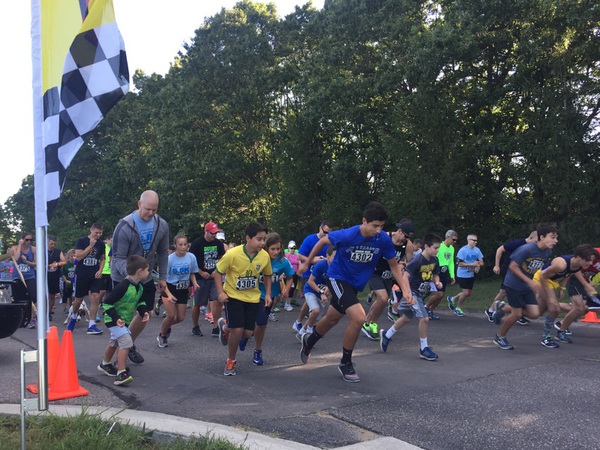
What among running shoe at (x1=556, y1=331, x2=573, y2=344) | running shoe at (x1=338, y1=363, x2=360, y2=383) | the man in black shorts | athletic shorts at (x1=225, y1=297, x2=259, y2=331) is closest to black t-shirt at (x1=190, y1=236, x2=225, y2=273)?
the man in black shorts

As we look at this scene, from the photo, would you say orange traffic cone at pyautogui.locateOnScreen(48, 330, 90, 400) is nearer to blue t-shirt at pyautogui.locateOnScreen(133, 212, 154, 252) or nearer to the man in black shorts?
blue t-shirt at pyautogui.locateOnScreen(133, 212, 154, 252)

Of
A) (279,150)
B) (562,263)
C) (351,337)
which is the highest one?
(279,150)

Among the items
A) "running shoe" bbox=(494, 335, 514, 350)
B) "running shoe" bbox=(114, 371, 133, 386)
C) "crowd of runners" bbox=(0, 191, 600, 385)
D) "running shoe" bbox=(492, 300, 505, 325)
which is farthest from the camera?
"running shoe" bbox=(492, 300, 505, 325)

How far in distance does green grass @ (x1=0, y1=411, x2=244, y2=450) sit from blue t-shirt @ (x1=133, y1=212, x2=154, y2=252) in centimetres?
308

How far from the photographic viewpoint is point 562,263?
8523 mm

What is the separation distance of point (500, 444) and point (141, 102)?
40.3m

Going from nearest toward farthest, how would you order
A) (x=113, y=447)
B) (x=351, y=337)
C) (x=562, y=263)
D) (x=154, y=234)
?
(x=113, y=447) → (x=351, y=337) → (x=154, y=234) → (x=562, y=263)

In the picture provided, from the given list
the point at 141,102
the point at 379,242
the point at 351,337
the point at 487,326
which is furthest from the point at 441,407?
the point at 141,102

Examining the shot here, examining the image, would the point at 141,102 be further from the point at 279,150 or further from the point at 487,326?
the point at 487,326

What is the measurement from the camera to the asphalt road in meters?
4.86

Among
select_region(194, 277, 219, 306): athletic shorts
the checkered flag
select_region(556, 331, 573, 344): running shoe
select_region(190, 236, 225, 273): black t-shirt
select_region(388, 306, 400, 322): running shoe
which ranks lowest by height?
select_region(388, 306, 400, 322): running shoe

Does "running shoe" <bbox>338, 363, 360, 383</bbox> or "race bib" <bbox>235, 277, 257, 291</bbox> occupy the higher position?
"race bib" <bbox>235, 277, 257, 291</bbox>

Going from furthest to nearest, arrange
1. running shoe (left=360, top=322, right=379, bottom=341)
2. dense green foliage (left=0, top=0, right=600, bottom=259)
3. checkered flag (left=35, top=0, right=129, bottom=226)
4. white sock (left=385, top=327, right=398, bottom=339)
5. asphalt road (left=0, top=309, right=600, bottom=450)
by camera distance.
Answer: dense green foliage (left=0, top=0, right=600, bottom=259), running shoe (left=360, top=322, right=379, bottom=341), white sock (left=385, top=327, right=398, bottom=339), asphalt road (left=0, top=309, right=600, bottom=450), checkered flag (left=35, top=0, right=129, bottom=226)

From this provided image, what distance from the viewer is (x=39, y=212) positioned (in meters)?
4.30
